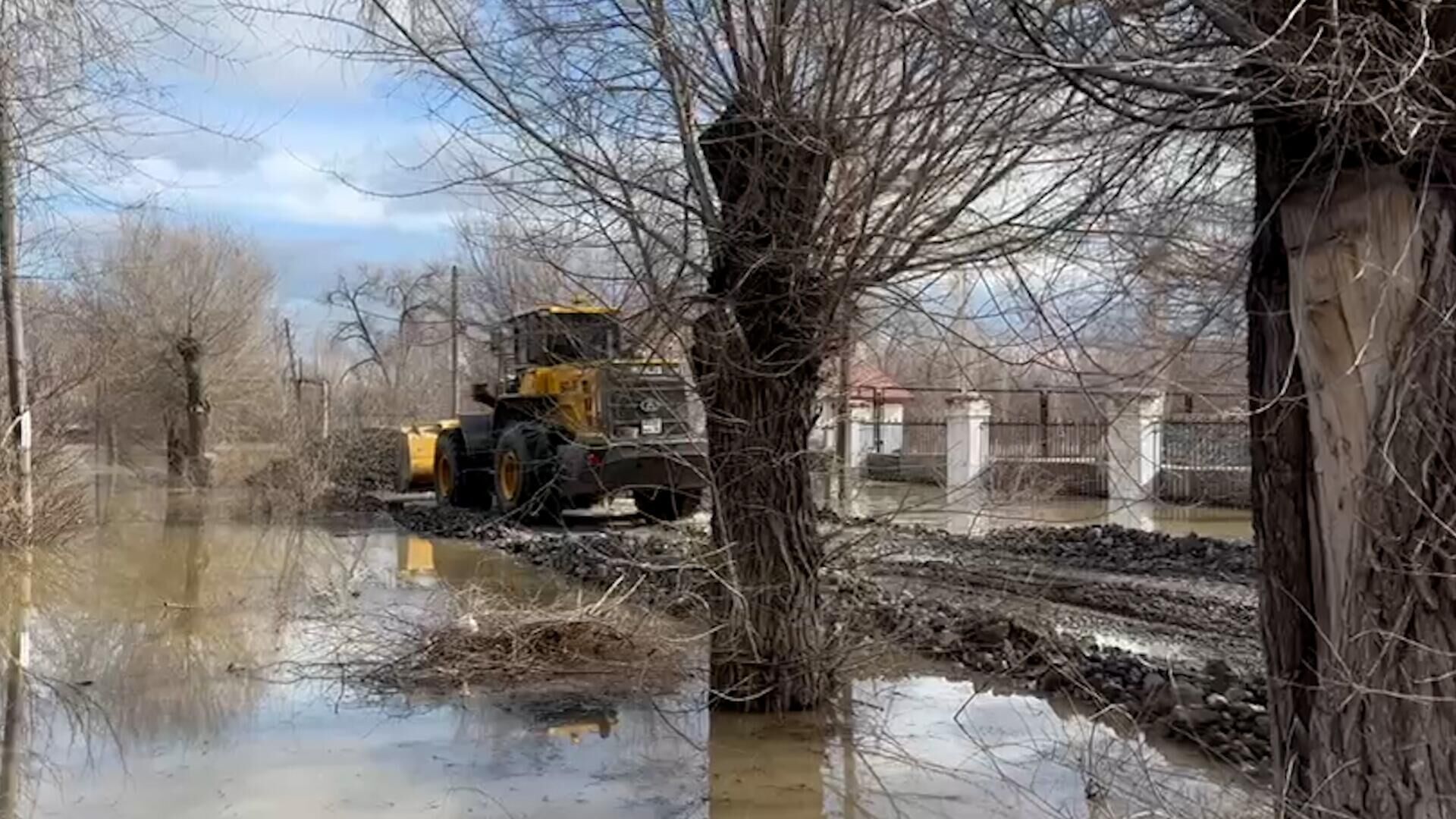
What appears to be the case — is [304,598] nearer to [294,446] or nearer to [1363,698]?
[1363,698]

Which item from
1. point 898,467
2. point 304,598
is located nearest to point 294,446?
point 304,598

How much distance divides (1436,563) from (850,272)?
346cm

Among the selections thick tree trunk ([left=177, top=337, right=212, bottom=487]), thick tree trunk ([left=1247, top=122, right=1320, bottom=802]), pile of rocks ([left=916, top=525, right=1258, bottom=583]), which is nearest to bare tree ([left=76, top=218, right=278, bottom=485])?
thick tree trunk ([left=177, top=337, right=212, bottom=487])

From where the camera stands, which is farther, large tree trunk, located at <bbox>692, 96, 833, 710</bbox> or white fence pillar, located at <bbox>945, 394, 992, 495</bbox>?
white fence pillar, located at <bbox>945, 394, 992, 495</bbox>

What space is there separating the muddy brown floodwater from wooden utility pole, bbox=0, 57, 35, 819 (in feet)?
0.36

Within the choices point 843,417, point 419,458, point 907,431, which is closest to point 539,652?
point 843,417

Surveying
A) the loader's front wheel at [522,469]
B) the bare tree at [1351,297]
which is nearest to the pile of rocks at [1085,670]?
the bare tree at [1351,297]

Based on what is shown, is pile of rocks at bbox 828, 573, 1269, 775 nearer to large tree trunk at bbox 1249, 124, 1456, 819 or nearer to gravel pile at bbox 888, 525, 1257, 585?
large tree trunk at bbox 1249, 124, 1456, 819

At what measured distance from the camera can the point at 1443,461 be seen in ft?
10.3

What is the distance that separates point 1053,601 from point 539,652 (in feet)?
15.4

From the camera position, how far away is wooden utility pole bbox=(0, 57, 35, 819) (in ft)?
22.2

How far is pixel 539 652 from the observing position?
8.60 metres

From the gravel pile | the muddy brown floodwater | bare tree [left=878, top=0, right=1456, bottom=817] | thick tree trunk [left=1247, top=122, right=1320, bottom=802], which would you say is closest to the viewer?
bare tree [left=878, top=0, right=1456, bottom=817]

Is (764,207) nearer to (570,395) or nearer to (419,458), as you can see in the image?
(570,395)
